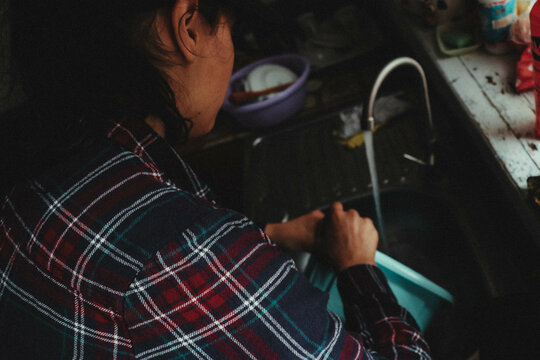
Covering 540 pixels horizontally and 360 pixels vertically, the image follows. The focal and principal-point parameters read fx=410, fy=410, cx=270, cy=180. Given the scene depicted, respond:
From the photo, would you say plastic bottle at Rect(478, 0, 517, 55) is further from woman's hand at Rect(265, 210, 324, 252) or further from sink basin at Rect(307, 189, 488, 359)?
woman's hand at Rect(265, 210, 324, 252)

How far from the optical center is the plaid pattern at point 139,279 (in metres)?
0.63

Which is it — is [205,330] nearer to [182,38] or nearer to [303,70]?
[182,38]

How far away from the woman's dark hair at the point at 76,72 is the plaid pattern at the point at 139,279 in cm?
8

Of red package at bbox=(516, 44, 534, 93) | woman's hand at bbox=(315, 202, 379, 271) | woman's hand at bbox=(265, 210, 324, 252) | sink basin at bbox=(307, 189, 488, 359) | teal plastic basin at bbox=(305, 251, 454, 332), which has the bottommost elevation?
sink basin at bbox=(307, 189, 488, 359)

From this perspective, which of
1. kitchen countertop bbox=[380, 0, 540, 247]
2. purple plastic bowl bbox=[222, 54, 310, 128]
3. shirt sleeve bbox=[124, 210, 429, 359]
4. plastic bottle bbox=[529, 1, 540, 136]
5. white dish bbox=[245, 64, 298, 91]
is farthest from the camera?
white dish bbox=[245, 64, 298, 91]

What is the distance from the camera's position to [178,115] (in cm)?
90

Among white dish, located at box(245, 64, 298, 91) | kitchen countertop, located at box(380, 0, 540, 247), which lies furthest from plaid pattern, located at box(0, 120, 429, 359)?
white dish, located at box(245, 64, 298, 91)

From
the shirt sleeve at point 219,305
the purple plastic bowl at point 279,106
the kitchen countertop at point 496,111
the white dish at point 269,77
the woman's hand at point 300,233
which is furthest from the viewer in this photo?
the white dish at point 269,77

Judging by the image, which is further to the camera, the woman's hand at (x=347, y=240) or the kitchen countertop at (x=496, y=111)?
the woman's hand at (x=347, y=240)

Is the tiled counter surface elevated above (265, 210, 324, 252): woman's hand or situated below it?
above

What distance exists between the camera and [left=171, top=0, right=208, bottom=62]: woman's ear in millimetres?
705

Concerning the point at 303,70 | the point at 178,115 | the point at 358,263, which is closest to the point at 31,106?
the point at 178,115

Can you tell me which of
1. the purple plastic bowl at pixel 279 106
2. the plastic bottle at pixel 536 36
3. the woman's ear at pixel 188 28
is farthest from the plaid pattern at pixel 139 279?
the purple plastic bowl at pixel 279 106

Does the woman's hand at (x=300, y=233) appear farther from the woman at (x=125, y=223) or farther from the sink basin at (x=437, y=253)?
the woman at (x=125, y=223)
